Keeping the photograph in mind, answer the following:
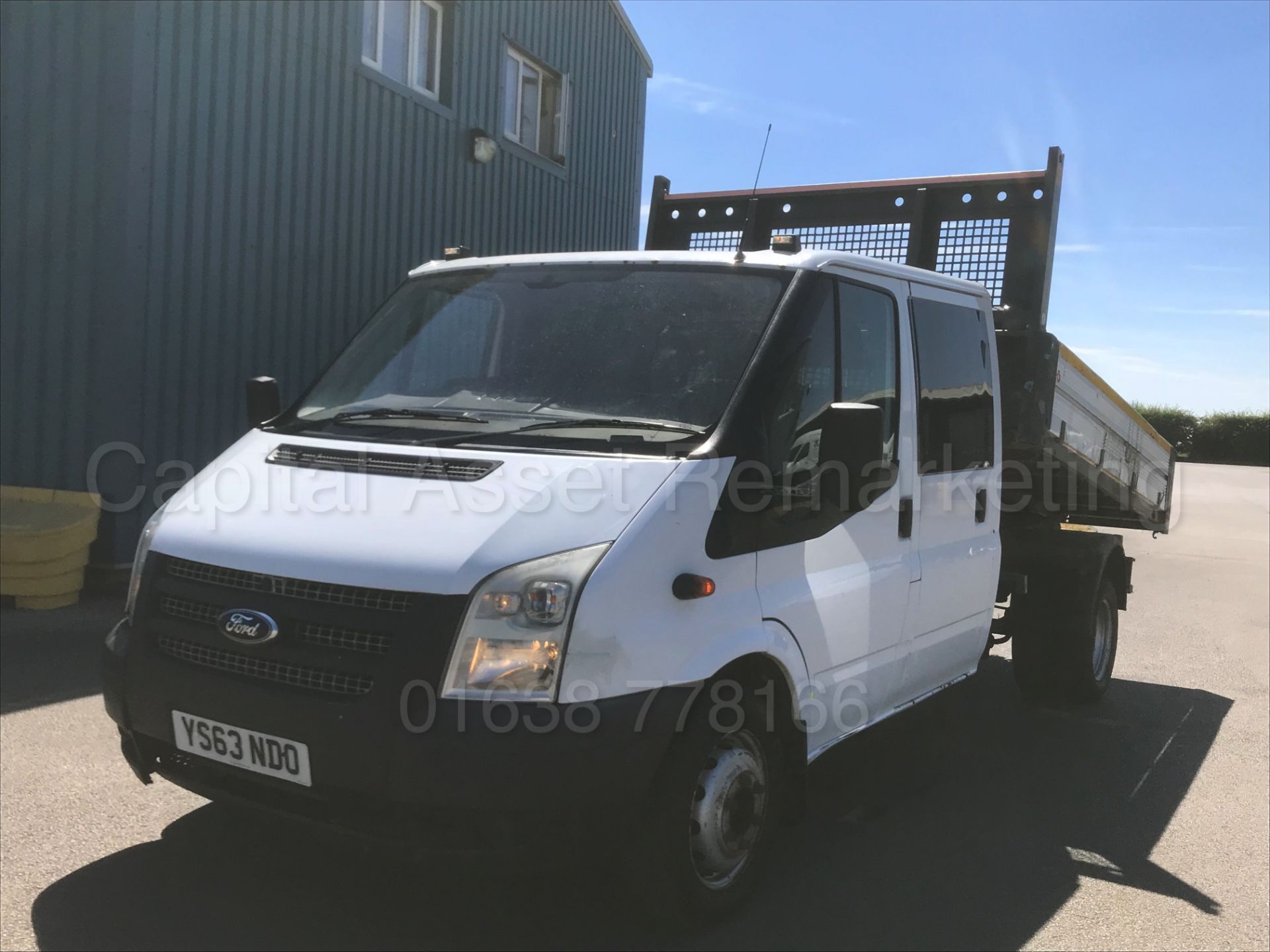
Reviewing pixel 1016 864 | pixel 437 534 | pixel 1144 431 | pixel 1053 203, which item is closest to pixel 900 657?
pixel 1016 864

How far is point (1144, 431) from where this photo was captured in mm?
7672

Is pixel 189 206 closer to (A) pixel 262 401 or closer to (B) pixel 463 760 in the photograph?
(A) pixel 262 401

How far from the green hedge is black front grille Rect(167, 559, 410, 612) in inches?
1760

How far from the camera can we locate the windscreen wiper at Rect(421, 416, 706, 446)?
3484mm

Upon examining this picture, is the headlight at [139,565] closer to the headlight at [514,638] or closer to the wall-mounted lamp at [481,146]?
the headlight at [514,638]

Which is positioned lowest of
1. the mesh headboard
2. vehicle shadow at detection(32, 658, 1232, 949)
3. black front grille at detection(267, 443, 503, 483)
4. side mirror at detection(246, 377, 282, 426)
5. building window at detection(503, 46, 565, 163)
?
vehicle shadow at detection(32, 658, 1232, 949)

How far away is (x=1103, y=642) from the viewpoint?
6.77 m

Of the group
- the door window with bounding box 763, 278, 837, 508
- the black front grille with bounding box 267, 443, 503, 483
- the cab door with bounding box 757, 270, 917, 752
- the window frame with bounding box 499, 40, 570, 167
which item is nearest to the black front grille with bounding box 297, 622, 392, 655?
the black front grille with bounding box 267, 443, 503, 483

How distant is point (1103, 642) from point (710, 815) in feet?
13.8

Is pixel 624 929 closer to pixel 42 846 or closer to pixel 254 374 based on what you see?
pixel 42 846

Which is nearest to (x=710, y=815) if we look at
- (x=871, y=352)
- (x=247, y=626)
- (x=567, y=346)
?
(x=247, y=626)

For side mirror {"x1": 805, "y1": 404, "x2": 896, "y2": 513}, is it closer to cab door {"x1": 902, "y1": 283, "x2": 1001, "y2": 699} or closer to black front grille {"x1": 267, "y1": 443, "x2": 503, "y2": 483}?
cab door {"x1": 902, "y1": 283, "x2": 1001, "y2": 699}

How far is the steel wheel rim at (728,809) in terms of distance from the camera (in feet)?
11.1

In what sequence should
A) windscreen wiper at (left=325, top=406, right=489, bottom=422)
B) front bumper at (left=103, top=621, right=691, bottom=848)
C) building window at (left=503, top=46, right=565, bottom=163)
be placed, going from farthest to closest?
1. building window at (left=503, top=46, right=565, bottom=163)
2. windscreen wiper at (left=325, top=406, right=489, bottom=422)
3. front bumper at (left=103, top=621, right=691, bottom=848)
